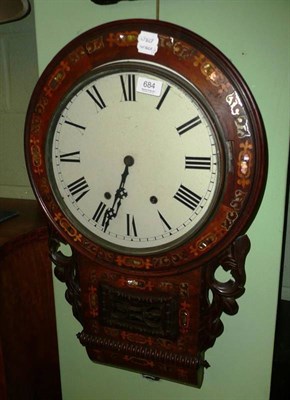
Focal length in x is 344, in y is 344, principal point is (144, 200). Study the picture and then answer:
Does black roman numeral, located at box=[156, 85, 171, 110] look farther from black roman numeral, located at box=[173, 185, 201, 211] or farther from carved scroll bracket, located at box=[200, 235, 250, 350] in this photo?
carved scroll bracket, located at box=[200, 235, 250, 350]

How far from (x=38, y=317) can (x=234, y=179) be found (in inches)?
33.4

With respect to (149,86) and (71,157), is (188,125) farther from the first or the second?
(71,157)

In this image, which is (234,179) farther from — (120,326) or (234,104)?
(120,326)

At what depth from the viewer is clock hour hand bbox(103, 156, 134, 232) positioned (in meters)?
0.86

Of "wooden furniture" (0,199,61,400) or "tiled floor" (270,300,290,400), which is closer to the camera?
"wooden furniture" (0,199,61,400)

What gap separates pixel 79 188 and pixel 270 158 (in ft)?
1.62

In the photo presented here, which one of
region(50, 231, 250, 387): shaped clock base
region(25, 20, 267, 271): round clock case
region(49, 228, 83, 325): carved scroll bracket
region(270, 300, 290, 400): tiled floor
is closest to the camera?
region(25, 20, 267, 271): round clock case

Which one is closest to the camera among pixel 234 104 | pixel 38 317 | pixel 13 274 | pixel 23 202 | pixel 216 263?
pixel 234 104

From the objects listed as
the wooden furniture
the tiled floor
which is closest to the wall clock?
the wooden furniture

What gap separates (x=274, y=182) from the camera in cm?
83

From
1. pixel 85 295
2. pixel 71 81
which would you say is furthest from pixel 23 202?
pixel 71 81

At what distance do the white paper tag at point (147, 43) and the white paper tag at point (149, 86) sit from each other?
0.06 meters

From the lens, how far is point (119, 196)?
887mm

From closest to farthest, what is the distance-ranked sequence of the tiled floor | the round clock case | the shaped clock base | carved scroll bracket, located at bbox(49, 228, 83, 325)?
the round clock case → the shaped clock base → carved scroll bracket, located at bbox(49, 228, 83, 325) → the tiled floor
